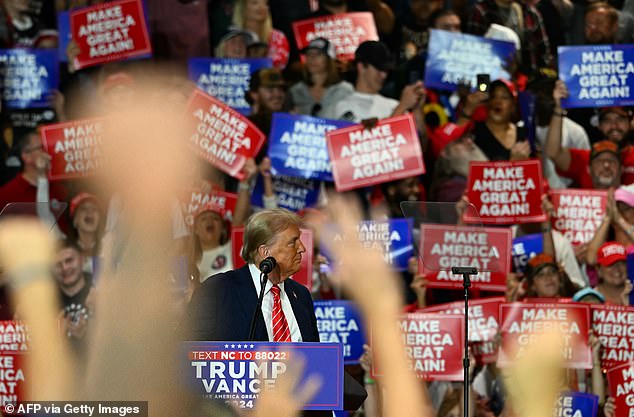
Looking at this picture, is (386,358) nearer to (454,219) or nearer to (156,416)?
(454,219)

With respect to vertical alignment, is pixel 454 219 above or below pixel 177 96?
below

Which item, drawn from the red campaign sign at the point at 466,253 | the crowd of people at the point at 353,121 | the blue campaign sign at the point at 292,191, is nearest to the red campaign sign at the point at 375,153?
the crowd of people at the point at 353,121

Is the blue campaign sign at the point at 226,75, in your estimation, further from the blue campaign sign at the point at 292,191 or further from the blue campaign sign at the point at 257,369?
the blue campaign sign at the point at 257,369

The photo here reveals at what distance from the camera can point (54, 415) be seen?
14.0 feet

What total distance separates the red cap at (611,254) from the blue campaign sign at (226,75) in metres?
2.70

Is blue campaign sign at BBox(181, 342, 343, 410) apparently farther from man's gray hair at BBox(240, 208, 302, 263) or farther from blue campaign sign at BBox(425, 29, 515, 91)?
blue campaign sign at BBox(425, 29, 515, 91)

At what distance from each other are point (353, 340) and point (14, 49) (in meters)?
3.21

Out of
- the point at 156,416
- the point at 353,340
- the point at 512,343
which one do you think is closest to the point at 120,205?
the point at 353,340

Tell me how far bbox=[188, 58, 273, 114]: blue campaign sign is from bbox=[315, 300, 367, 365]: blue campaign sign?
74.1 inches

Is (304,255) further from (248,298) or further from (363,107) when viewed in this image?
(248,298)

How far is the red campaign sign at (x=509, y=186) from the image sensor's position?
29.5 ft

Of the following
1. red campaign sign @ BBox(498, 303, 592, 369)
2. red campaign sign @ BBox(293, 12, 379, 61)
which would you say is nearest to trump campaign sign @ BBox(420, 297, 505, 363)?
red campaign sign @ BBox(498, 303, 592, 369)

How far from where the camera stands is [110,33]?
9656mm

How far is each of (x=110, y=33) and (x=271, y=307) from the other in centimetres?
483
